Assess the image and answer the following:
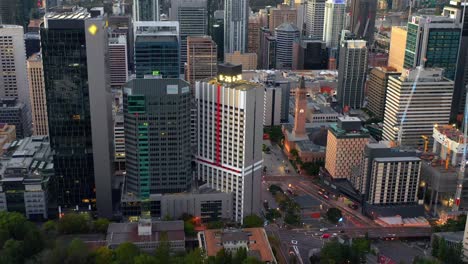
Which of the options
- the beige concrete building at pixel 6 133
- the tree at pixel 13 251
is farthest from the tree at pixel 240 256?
the beige concrete building at pixel 6 133

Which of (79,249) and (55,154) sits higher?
(55,154)

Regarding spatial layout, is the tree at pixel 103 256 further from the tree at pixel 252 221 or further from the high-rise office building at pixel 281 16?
the high-rise office building at pixel 281 16

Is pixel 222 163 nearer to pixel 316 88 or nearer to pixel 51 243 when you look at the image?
pixel 51 243

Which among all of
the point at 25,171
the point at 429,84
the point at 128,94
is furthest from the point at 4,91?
the point at 429,84

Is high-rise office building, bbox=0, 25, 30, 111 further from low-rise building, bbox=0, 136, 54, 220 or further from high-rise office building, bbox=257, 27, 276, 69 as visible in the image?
high-rise office building, bbox=257, 27, 276, 69

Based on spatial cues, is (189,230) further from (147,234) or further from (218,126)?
(218,126)

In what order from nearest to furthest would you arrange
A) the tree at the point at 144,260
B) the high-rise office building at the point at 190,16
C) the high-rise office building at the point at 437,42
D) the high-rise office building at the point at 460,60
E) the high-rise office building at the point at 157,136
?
the tree at the point at 144,260 < the high-rise office building at the point at 157,136 < the high-rise office building at the point at 437,42 < the high-rise office building at the point at 460,60 < the high-rise office building at the point at 190,16
